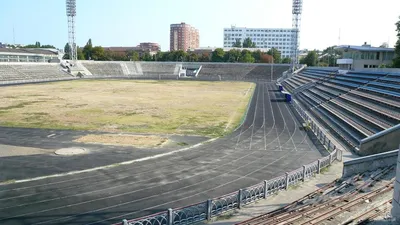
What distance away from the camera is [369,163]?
19297 mm

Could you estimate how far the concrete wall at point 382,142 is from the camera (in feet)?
71.6

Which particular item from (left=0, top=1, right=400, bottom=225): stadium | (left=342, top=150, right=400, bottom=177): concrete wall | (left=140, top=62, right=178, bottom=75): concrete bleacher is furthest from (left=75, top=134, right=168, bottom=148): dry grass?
(left=140, top=62, right=178, bottom=75): concrete bleacher

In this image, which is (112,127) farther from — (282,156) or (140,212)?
(140,212)

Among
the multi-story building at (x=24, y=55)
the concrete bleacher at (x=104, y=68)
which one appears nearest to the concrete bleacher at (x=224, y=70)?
the concrete bleacher at (x=104, y=68)

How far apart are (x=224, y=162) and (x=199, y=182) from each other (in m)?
4.38

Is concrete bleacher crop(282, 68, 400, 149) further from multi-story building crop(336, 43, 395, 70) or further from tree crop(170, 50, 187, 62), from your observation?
tree crop(170, 50, 187, 62)

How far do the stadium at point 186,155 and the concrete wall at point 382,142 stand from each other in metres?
0.07

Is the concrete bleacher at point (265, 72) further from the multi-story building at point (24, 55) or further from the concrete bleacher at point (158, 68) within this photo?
the multi-story building at point (24, 55)

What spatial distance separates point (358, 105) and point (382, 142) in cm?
1514

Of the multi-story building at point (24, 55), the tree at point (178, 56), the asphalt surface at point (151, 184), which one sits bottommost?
the asphalt surface at point (151, 184)

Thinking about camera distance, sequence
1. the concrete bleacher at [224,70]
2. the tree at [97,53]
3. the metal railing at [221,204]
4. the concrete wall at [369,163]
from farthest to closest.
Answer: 1. the tree at [97,53]
2. the concrete bleacher at [224,70]
3. the concrete wall at [369,163]
4. the metal railing at [221,204]

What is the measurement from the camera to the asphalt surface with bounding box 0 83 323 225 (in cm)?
1503

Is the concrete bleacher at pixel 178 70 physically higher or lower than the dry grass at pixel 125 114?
higher

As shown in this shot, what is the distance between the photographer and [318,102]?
49.3 metres
